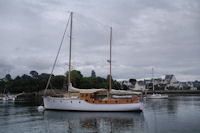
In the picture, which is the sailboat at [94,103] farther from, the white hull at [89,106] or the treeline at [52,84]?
the treeline at [52,84]

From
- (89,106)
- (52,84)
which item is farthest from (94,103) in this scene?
(52,84)

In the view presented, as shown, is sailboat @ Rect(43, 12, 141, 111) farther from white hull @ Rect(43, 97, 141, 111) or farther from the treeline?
the treeline

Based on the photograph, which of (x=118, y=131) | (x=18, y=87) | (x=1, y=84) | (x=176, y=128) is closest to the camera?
(x=118, y=131)

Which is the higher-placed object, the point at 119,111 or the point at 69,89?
the point at 69,89

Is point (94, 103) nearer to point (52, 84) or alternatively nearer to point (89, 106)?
point (89, 106)

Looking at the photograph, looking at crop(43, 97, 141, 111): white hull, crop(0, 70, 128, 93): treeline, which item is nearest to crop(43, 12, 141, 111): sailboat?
crop(43, 97, 141, 111): white hull

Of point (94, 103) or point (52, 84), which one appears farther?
point (52, 84)

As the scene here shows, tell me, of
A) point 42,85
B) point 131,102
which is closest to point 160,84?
point 42,85

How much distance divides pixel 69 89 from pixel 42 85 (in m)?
82.0

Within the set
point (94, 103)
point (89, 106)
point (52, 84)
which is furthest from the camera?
point (52, 84)

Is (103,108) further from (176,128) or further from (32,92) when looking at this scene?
(32,92)

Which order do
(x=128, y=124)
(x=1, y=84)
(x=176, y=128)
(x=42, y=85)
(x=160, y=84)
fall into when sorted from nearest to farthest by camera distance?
(x=176, y=128), (x=128, y=124), (x=42, y=85), (x=1, y=84), (x=160, y=84)

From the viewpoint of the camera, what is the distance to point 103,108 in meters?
35.5

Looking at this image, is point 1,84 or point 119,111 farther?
point 1,84
